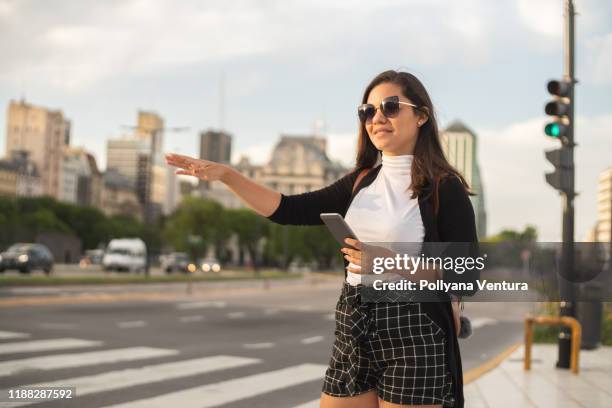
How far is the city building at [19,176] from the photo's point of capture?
150 metres

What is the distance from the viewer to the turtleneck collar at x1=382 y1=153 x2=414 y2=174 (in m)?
2.92

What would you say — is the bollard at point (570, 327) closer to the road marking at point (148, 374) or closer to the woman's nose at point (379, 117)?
the road marking at point (148, 374)

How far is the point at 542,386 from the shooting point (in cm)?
861

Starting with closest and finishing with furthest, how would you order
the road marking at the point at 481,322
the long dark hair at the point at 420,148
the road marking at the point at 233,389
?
1. the long dark hair at the point at 420,148
2. the road marking at the point at 233,389
3. the road marking at the point at 481,322

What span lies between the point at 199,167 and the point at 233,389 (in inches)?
212

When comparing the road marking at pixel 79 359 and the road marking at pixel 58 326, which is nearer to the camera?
the road marking at pixel 79 359

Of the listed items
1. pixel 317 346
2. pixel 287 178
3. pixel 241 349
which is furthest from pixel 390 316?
pixel 287 178

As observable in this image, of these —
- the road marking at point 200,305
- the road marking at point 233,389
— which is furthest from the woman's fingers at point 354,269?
the road marking at point 200,305

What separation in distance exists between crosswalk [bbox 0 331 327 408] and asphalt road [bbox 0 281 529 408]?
1 cm

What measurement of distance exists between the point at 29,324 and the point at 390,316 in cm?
1280

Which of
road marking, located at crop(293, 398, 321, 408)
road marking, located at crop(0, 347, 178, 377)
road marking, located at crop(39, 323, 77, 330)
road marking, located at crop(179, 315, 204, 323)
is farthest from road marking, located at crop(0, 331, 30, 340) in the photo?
road marking, located at crop(293, 398, 321, 408)

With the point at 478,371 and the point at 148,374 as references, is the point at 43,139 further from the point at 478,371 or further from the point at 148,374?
the point at 478,371

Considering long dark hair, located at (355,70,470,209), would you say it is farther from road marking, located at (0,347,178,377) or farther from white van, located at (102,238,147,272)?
white van, located at (102,238,147,272)

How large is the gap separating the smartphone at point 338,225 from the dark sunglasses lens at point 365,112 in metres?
0.55
